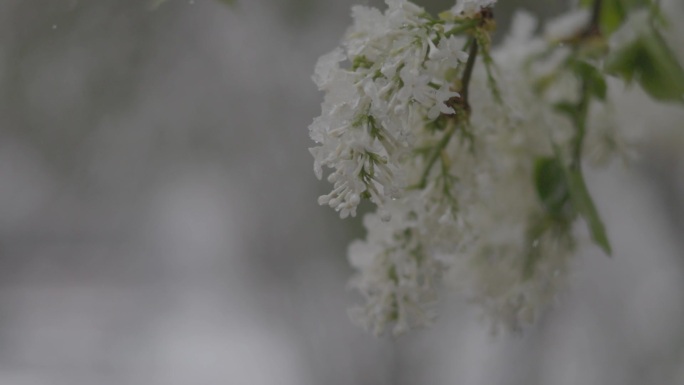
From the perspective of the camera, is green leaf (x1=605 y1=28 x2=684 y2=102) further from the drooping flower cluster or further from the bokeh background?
the bokeh background

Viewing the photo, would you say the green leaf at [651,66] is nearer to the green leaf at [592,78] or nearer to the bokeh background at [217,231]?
the green leaf at [592,78]

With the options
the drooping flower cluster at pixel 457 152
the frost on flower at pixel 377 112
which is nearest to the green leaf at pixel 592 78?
the drooping flower cluster at pixel 457 152

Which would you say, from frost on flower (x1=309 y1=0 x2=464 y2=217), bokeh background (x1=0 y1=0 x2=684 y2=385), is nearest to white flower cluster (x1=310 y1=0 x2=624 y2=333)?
frost on flower (x1=309 y1=0 x2=464 y2=217)

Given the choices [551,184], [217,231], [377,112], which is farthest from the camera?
[217,231]

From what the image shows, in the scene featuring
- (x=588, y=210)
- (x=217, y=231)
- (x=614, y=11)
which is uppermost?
(x=217, y=231)

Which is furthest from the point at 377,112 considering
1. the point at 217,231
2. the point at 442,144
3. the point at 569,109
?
the point at 217,231

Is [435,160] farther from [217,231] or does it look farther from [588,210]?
[217,231]
